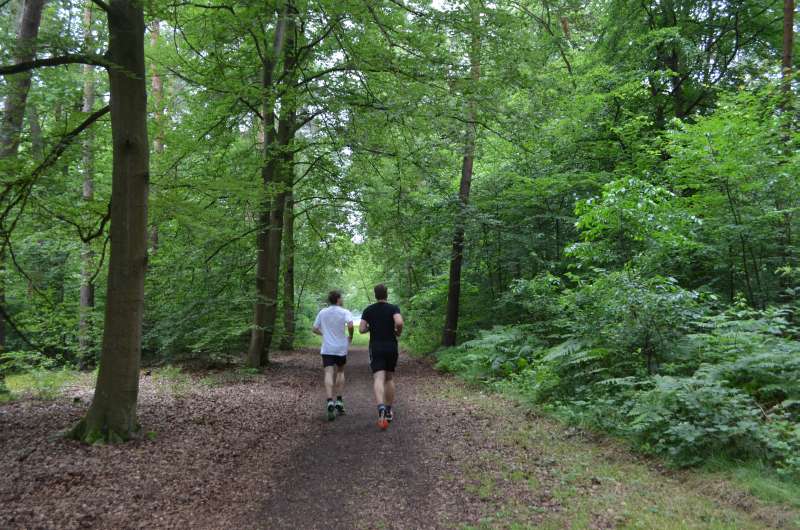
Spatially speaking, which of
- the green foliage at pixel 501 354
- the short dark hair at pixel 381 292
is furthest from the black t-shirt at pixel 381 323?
the green foliage at pixel 501 354

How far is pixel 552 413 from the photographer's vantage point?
743cm

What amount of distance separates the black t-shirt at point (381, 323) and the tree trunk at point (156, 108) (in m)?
4.63

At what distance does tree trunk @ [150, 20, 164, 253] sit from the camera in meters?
9.99

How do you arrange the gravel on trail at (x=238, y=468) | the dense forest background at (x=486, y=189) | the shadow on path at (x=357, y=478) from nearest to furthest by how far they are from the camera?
the gravel on trail at (x=238, y=468) → the shadow on path at (x=357, y=478) → the dense forest background at (x=486, y=189)

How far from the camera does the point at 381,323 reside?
7.61m

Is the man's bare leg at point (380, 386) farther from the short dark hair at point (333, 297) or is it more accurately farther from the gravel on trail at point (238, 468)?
the short dark hair at point (333, 297)

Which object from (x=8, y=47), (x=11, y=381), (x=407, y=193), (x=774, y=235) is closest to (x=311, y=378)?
(x=407, y=193)

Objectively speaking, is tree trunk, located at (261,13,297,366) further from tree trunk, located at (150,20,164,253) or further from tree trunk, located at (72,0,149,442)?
tree trunk, located at (72,0,149,442)

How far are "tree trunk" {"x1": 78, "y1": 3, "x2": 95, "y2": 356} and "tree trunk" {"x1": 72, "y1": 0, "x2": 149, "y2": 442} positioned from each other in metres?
0.51

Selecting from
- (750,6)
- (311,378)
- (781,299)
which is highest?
(750,6)

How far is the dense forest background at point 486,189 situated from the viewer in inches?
249

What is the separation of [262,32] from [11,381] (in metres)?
9.50

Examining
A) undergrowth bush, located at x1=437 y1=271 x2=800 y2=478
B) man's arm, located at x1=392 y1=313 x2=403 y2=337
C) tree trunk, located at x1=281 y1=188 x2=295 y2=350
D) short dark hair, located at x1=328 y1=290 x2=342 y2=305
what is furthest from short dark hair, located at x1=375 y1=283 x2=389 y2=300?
tree trunk, located at x1=281 y1=188 x2=295 y2=350

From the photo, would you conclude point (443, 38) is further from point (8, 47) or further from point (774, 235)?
point (774, 235)
